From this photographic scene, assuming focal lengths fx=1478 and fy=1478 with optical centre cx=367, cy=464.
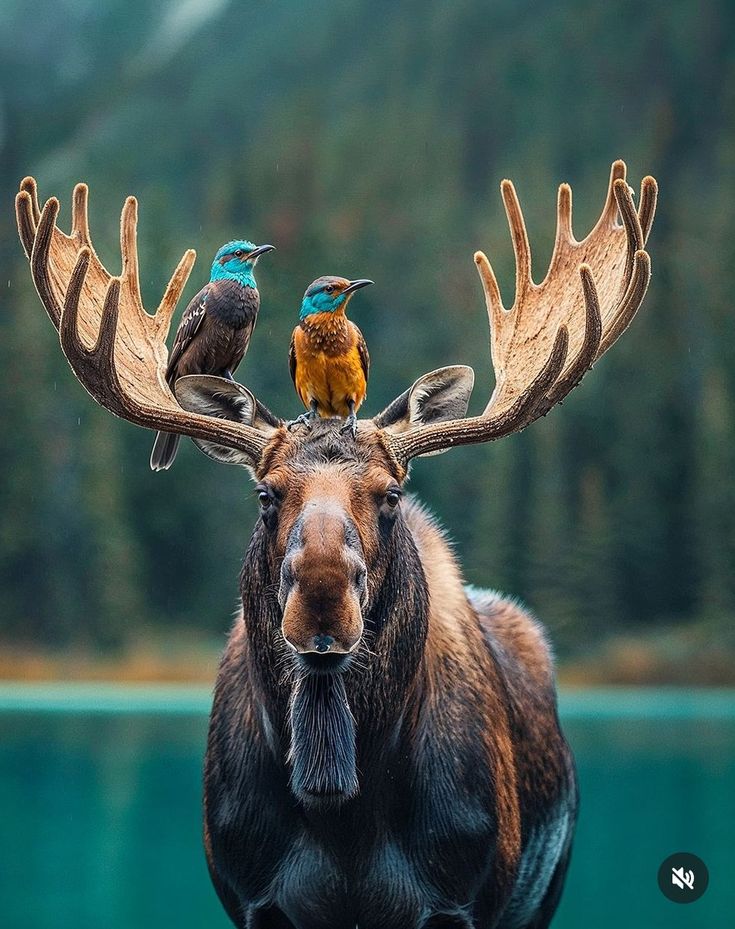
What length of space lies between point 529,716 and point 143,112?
1402 inches

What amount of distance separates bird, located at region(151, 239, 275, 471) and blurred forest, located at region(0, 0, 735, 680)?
645 inches

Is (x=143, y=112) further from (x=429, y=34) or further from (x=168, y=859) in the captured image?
(x=168, y=859)

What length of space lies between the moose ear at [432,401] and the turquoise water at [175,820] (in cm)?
619

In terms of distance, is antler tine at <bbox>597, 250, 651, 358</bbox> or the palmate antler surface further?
antler tine at <bbox>597, 250, 651, 358</bbox>

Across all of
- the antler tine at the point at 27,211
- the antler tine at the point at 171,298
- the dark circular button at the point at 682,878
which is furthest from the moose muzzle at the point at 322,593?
the dark circular button at the point at 682,878

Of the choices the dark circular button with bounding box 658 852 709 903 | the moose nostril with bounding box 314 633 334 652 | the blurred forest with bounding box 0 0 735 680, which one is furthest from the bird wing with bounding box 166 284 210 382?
the blurred forest with bounding box 0 0 735 680

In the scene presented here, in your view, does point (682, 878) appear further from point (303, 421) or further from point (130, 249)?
point (130, 249)

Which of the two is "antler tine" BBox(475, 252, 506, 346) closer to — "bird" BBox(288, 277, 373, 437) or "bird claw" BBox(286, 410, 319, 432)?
"bird" BBox(288, 277, 373, 437)

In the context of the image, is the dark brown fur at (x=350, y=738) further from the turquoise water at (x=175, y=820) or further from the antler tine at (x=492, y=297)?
the turquoise water at (x=175, y=820)

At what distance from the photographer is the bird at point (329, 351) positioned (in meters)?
5.17

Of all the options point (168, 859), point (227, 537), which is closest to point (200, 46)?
point (227, 537)

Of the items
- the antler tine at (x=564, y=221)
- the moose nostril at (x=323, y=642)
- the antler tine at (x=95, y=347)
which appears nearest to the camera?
the moose nostril at (x=323, y=642)

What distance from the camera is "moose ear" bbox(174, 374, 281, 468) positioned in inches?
193

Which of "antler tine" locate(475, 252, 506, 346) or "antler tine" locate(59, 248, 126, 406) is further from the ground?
"antler tine" locate(475, 252, 506, 346)
